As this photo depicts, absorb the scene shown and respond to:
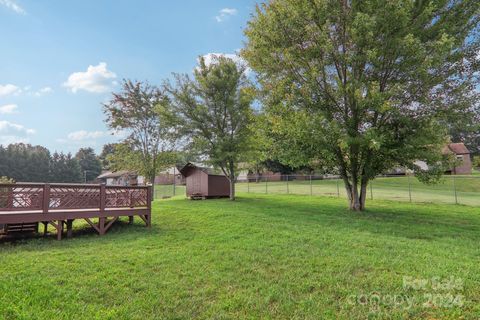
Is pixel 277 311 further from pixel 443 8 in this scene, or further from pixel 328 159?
pixel 443 8

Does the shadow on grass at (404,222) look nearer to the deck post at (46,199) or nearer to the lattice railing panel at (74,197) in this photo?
the lattice railing panel at (74,197)

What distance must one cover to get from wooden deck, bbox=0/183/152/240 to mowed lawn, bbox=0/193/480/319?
59 centimetres

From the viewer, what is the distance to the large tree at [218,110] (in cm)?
1720

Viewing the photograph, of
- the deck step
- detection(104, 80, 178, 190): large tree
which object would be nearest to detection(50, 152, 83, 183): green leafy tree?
detection(104, 80, 178, 190): large tree

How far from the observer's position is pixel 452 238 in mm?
7098

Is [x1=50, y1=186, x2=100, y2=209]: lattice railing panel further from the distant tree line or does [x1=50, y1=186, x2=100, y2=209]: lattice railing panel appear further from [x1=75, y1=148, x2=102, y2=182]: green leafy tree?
[x1=75, y1=148, x2=102, y2=182]: green leafy tree

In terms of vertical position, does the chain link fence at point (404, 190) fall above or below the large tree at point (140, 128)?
below

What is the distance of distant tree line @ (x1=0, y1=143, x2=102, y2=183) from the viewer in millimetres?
56375

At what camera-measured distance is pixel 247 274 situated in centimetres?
468

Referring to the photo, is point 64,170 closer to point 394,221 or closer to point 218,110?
point 218,110

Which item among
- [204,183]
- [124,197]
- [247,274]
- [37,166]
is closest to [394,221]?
[247,274]

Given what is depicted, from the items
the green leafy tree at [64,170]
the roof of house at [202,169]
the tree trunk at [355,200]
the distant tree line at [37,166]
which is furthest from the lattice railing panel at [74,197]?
the green leafy tree at [64,170]

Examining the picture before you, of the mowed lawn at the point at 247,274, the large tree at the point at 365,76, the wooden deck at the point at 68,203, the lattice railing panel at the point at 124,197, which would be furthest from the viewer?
the large tree at the point at 365,76

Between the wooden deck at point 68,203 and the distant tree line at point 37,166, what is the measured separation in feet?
192
